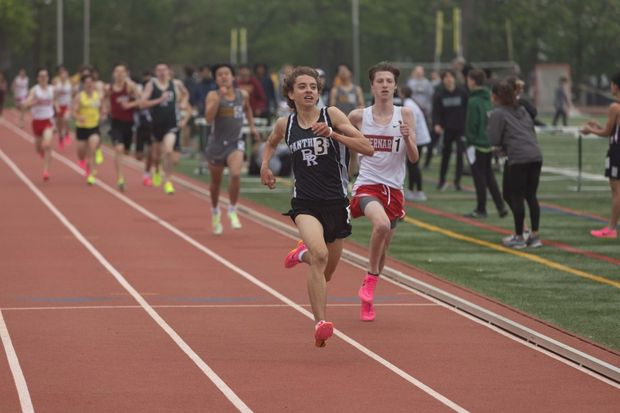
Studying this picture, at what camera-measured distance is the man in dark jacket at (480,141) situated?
21672 millimetres

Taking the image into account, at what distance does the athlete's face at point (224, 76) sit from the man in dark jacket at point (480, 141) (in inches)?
146

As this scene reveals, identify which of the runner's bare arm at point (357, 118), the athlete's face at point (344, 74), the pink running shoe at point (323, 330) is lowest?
the pink running shoe at point (323, 330)

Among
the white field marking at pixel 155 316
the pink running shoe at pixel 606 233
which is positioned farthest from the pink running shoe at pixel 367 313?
the pink running shoe at pixel 606 233

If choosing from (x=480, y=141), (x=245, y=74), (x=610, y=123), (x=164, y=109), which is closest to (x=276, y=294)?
(x=610, y=123)

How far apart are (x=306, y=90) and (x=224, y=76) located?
8181mm

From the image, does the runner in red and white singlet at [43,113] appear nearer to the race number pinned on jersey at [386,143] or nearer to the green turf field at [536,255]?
the green turf field at [536,255]

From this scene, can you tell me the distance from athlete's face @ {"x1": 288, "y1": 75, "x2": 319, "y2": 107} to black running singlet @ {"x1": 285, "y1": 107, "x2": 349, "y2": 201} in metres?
0.21

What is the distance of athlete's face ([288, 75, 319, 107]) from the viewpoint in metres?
11.4

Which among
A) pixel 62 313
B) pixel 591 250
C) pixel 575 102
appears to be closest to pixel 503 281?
pixel 591 250

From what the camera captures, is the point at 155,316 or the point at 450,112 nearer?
the point at 155,316

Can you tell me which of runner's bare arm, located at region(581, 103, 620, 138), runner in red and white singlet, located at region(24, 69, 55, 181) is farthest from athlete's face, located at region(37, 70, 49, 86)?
runner's bare arm, located at region(581, 103, 620, 138)

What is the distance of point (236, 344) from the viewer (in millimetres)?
11461

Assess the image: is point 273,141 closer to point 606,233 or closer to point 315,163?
point 315,163

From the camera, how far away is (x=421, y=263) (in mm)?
16797
